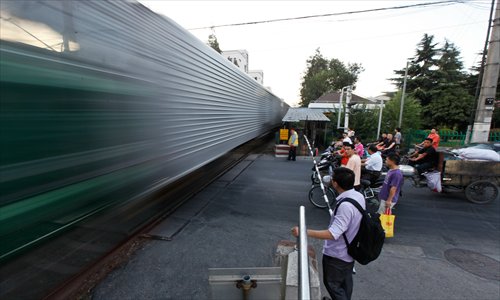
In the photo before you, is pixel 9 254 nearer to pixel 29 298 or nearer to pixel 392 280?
pixel 29 298

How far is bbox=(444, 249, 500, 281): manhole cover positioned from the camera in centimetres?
337

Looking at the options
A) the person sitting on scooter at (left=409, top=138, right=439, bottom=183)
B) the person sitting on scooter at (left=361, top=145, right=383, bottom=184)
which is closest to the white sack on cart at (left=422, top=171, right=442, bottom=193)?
the person sitting on scooter at (left=409, top=138, right=439, bottom=183)

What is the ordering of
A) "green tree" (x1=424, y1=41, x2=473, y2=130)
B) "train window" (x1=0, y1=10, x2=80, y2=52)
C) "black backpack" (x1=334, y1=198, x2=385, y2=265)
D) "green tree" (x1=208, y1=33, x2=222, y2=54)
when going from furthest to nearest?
1. "green tree" (x1=208, y1=33, x2=222, y2=54)
2. "green tree" (x1=424, y1=41, x2=473, y2=130)
3. "black backpack" (x1=334, y1=198, x2=385, y2=265)
4. "train window" (x1=0, y1=10, x2=80, y2=52)

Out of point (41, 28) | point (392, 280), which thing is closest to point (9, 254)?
point (41, 28)

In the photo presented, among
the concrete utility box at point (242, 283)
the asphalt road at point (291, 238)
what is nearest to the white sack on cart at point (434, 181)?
the asphalt road at point (291, 238)

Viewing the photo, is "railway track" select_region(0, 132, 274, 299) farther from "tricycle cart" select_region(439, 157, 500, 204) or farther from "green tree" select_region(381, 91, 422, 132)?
"green tree" select_region(381, 91, 422, 132)

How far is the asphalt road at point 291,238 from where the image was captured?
2975 millimetres

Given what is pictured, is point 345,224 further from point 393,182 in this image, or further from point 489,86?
point 489,86

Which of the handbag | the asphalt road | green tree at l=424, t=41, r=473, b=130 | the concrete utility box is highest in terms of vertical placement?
green tree at l=424, t=41, r=473, b=130

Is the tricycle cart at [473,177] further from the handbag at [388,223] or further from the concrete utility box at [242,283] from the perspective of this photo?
the concrete utility box at [242,283]

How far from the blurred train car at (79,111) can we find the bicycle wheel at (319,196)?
3560 mm

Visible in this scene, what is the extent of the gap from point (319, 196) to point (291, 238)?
78.1 inches

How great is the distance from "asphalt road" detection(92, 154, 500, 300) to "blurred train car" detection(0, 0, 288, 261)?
1.30m

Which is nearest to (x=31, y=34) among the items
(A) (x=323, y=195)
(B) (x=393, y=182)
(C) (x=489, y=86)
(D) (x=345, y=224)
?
(D) (x=345, y=224)
